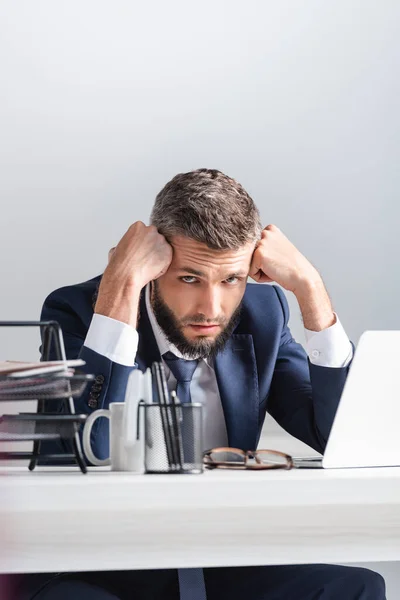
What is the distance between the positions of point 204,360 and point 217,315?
15cm

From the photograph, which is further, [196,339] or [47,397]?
[196,339]

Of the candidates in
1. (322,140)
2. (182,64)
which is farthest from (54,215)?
(322,140)

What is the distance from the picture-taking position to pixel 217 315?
197 cm

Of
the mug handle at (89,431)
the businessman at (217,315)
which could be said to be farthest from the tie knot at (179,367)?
the mug handle at (89,431)

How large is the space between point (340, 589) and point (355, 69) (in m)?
2.06

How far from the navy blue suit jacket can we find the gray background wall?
823 millimetres

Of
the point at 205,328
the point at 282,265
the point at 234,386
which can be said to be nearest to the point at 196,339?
the point at 205,328

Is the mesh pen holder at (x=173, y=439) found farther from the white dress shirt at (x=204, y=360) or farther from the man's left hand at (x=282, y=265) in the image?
the man's left hand at (x=282, y=265)

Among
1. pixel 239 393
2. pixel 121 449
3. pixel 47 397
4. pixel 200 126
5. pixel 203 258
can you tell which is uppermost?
pixel 200 126

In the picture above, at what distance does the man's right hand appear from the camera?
1.82 m

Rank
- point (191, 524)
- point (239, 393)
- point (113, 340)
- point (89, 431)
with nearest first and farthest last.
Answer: point (191, 524), point (89, 431), point (113, 340), point (239, 393)

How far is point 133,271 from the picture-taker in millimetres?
1905

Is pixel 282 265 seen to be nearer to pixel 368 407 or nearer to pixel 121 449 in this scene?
pixel 368 407

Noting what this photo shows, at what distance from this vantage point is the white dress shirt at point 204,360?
1.74 metres
